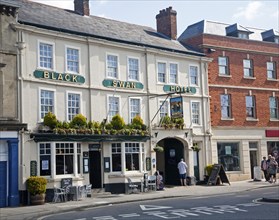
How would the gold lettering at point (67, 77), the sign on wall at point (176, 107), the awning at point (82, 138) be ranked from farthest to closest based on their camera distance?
the sign on wall at point (176, 107)
the gold lettering at point (67, 77)
the awning at point (82, 138)

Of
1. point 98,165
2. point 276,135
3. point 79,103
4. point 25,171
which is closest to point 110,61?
point 79,103

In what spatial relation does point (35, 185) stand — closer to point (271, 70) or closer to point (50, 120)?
point (50, 120)

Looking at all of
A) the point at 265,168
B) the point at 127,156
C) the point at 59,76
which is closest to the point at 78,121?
the point at 59,76

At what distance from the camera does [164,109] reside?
29.3 meters

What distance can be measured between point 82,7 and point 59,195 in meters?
12.4

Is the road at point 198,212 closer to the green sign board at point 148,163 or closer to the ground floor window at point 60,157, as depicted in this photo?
the ground floor window at point 60,157

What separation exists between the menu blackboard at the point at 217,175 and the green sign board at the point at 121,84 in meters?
7.23

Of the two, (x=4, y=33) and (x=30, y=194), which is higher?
(x=4, y=33)

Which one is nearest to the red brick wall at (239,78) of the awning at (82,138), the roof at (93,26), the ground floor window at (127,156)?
the roof at (93,26)

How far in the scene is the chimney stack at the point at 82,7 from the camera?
2912 cm

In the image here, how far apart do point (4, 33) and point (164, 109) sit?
37.1 feet

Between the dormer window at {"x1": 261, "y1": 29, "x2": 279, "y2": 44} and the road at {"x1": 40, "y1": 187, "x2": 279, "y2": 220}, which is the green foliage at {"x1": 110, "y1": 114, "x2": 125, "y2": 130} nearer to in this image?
the road at {"x1": 40, "y1": 187, "x2": 279, "y2": 220}

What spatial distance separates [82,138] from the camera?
24297 millimetres

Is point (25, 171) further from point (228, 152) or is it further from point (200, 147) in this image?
point (228, 152)
